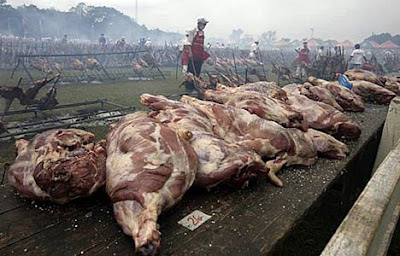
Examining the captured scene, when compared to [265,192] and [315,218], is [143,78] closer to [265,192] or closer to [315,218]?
[315,218]

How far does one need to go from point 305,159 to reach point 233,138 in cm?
70

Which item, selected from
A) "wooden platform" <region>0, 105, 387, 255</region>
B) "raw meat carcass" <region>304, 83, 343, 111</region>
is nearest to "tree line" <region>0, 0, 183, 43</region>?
"raw meat carcass" <region>304, 83, 343, 111</region>

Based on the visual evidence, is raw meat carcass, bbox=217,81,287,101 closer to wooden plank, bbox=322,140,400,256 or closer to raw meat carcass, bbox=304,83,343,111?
raw meat carcass, bbox=304,83,343,111

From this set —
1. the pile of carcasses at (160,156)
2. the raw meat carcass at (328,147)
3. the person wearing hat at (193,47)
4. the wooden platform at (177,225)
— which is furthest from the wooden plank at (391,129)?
the person wearing hat at (193,47)

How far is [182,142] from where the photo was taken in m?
2.30

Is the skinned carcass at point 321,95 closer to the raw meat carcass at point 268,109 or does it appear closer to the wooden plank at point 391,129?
the wooden plank at point 391,129

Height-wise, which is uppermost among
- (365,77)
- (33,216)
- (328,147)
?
(365,77)

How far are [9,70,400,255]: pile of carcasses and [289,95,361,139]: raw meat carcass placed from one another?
47cm

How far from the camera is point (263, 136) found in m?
3.00

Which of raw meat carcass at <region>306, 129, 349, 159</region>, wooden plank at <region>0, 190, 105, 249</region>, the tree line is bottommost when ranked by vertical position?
wooden plank at <region>0, 190, 105, 249</region>

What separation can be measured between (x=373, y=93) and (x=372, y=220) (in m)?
5.38

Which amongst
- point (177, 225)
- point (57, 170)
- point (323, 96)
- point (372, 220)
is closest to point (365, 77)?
point (323, 96)

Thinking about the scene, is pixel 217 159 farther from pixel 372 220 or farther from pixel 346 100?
pixel 346 100

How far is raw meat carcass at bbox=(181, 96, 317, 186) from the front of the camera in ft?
9.46
